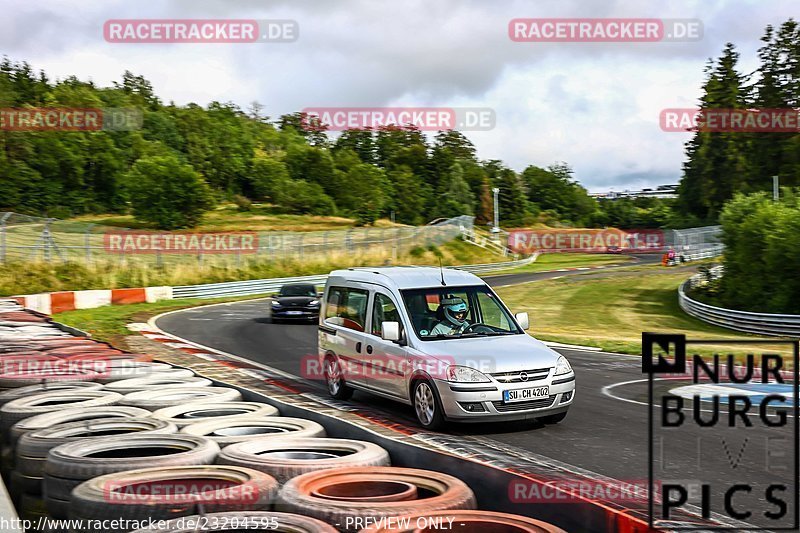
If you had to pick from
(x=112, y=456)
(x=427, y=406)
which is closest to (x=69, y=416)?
(x=112, y=456)

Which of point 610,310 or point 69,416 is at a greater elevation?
point 69,416

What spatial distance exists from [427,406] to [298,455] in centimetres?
373

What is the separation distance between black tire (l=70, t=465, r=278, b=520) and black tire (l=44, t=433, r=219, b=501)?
0.21 m

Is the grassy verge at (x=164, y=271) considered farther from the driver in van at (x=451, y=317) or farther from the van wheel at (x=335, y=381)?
the driver in van at (x=451, y=317)

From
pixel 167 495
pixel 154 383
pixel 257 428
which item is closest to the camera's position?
pixel 167 495

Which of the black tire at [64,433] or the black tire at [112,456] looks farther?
the black tire at [64,433]

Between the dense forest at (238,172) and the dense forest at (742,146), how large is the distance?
28340 millimetres

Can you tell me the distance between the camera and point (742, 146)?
98.8 m

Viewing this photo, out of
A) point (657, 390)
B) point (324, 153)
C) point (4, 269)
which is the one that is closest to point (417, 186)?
point (324, 153)

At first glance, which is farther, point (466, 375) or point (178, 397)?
point (466, 375)

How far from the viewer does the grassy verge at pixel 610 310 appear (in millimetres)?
23906

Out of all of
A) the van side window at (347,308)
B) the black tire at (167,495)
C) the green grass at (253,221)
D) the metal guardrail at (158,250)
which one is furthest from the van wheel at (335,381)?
the green grass at (253,221)

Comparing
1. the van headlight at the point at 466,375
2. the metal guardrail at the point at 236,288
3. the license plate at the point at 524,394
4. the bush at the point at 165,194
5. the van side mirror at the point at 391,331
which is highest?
the bush at the point at 165,194

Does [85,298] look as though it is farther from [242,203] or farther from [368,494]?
[242,203]
